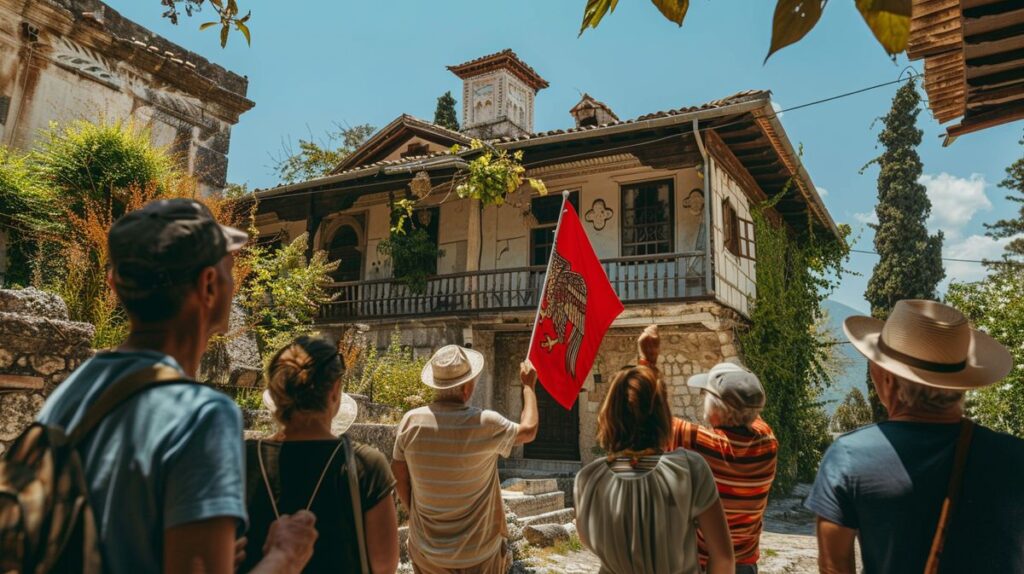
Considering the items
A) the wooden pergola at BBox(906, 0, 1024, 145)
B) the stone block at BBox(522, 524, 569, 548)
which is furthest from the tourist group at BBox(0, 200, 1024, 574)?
the stone block at BBox(522, 524, 569, 548)

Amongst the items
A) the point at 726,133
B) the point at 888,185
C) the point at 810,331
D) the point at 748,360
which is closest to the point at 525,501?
the point at 748,360

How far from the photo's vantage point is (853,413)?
2539 centimetres

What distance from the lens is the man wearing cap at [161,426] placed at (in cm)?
101

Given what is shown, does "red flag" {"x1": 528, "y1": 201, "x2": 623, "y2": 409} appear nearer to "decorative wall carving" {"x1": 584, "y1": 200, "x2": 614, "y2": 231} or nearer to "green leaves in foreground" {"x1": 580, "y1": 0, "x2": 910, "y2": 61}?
"green leaves in foreground" {"x1": 580, "y1": 0, "x2": 910, "y2": 61}

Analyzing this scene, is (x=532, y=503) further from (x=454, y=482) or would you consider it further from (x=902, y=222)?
(x=902, y=222)

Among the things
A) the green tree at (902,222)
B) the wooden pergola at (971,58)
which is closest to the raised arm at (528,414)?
the wooden pergola at (971,58)

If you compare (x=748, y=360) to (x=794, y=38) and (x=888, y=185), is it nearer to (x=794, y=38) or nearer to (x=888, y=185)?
(x=794, y=38)

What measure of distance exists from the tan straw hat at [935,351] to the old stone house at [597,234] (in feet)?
30.3

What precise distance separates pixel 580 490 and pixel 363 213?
47.1 ft

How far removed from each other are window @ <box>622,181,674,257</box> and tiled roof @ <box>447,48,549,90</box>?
9.38 meters

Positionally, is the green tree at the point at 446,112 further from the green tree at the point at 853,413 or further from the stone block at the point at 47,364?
the stone block at the point at 47,364

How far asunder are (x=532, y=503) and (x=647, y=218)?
21.2 feet

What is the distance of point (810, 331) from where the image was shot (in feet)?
53.4

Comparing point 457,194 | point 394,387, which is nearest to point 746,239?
point 457,194
